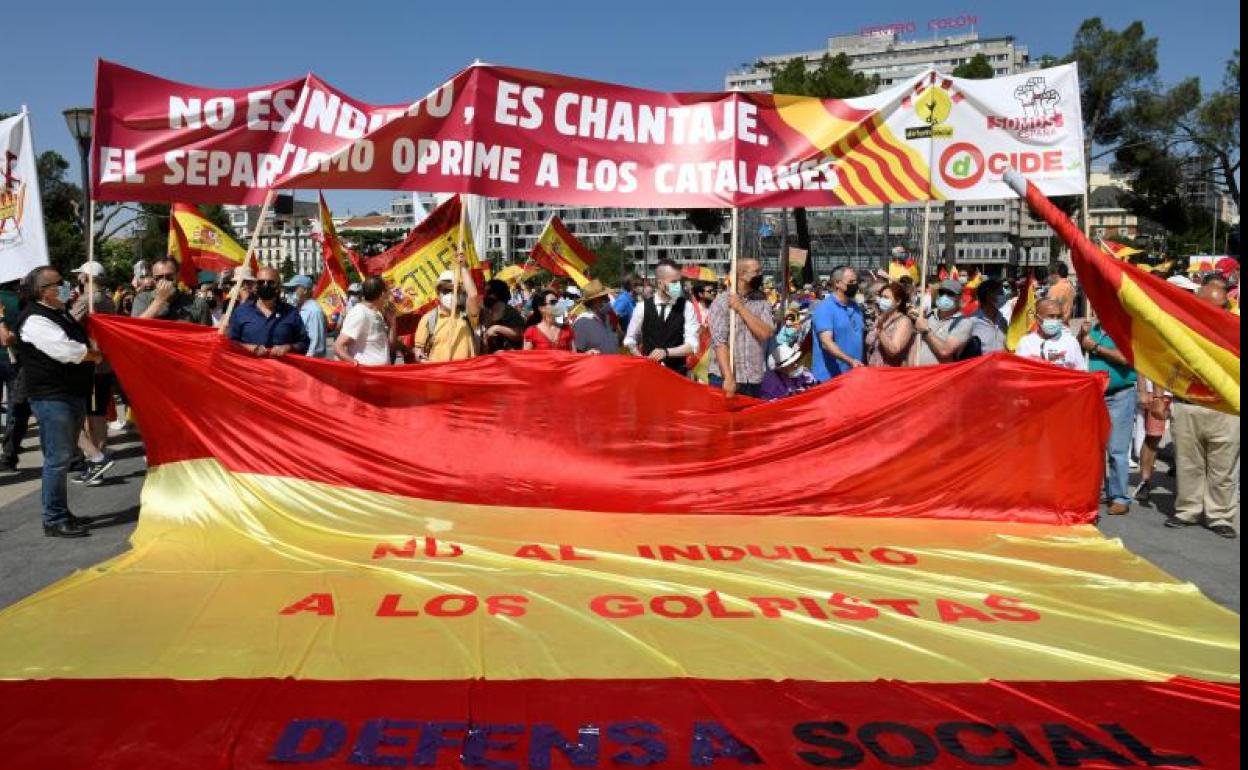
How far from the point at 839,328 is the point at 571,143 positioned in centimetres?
269

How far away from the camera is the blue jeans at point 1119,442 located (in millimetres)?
8211

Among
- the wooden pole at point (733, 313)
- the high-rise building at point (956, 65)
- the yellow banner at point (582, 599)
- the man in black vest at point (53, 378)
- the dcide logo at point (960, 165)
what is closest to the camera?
the yellow banner at point (582, 599)

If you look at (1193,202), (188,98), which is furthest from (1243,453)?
(1193,202)

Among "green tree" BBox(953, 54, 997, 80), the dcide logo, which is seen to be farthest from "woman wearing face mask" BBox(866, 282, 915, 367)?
"green tree" BBox(953, 54, 997, 80)

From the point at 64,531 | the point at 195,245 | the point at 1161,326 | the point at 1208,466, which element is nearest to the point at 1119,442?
the point at 1208,466

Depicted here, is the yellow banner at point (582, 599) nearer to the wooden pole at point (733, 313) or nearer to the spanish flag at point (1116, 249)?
the wooden pole at point (733, 313)

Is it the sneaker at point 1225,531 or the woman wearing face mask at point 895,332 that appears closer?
the sneaker at point 1225,531

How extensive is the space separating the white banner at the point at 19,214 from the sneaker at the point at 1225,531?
927cm

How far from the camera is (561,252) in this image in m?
16.5

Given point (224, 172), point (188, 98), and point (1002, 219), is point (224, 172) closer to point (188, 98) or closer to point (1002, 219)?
point (188, 98)

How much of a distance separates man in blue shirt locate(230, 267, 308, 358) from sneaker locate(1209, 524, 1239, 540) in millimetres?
7247

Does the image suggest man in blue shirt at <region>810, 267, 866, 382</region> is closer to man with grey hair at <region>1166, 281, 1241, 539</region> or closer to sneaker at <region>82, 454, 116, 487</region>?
man with grey hair at <region>1166, 281, 1241, 539</region>

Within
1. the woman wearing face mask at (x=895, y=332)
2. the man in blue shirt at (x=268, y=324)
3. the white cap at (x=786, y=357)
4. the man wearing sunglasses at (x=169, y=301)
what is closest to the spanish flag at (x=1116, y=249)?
the woman wearing face mask at (x=895, y=332)

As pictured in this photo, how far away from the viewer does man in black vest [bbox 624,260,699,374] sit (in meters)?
8.70
